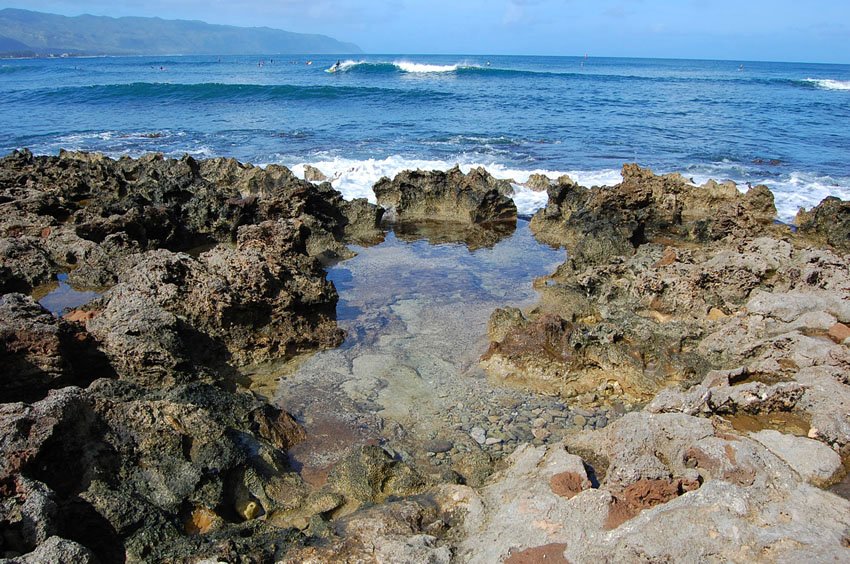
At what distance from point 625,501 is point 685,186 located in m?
10.5

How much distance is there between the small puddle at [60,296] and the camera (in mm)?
7726

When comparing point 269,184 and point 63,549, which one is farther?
point 269,184

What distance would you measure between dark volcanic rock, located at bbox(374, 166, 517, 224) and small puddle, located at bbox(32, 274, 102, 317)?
6387mm

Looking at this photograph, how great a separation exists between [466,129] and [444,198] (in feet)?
45.6

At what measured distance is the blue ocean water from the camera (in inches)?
706

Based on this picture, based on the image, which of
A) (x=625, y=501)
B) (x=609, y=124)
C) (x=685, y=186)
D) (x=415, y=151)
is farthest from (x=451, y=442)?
(x=609, y=124)

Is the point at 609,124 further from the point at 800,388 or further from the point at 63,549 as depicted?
the point at 63,549

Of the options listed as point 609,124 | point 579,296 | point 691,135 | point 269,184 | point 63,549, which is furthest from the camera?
point 609,124

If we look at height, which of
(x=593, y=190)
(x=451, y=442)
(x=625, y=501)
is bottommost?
(x=451, y=442)

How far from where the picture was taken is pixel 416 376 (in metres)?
6.32

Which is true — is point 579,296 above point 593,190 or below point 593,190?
below

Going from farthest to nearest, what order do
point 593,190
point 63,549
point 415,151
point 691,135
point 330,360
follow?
point 691,135 < point 415,151 < point 593,190 < point 330,360 < point 63,549

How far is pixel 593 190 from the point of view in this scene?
11664 millimetres

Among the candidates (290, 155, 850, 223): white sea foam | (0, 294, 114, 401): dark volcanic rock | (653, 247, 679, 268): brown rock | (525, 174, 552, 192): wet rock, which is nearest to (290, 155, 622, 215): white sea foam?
(290, 155, 850, 223): white sea foam
